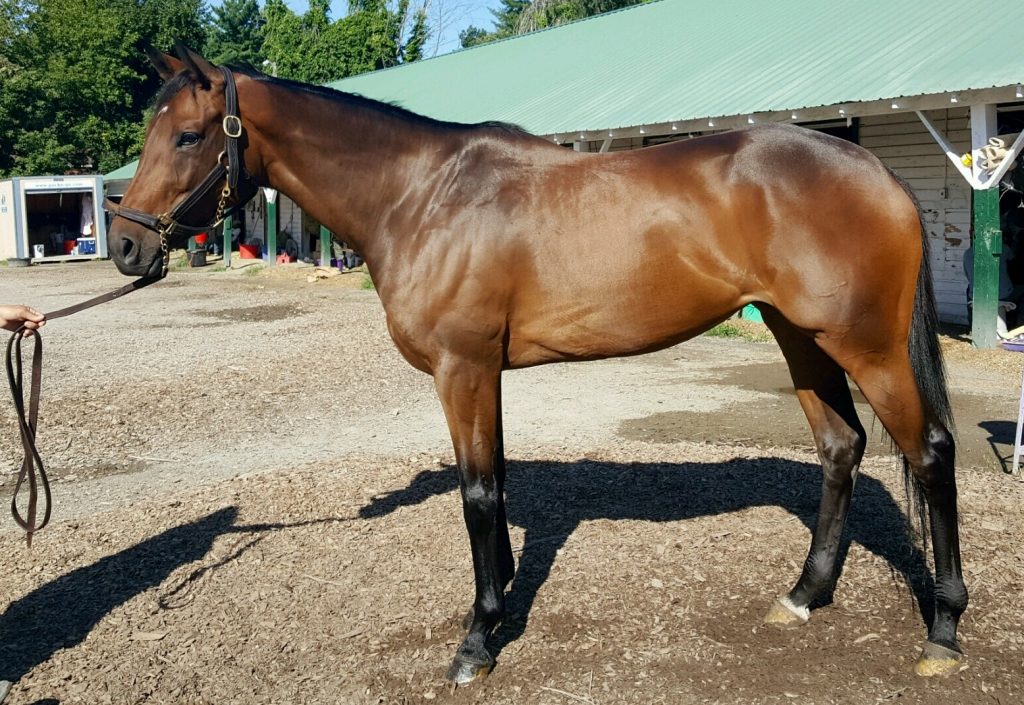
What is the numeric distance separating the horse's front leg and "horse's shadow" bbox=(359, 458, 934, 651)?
16.0 inches

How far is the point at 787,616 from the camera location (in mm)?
3953

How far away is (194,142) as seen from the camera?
148 inches

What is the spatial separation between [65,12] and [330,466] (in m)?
45.2

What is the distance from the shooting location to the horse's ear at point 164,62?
384 cm

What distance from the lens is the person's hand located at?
11.5ft

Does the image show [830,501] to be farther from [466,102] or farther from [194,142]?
[466,102]

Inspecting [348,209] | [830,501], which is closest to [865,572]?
[830,501]

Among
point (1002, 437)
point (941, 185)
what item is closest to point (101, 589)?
point (1002, 437)

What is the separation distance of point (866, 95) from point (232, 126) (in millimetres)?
9667

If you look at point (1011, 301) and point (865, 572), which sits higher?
point (1011, 301)

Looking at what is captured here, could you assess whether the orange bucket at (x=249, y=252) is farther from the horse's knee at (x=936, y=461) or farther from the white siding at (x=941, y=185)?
the horse's knee at (x=936, y=461)

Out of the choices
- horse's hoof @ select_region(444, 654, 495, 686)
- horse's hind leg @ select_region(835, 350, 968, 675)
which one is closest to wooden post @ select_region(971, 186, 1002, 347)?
horse's hind leg @ select_region(835, 350, 968, 675)

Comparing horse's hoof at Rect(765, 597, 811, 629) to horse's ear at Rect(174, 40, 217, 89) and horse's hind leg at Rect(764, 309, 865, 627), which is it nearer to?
horse's hind leg at Rect(764, 309, 865, 627)

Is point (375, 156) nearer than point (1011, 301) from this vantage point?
Yes
